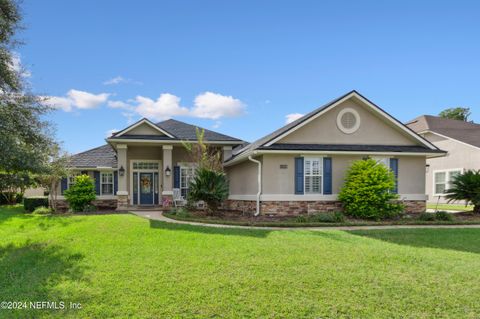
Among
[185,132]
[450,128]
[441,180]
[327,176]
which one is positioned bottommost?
[441,180]

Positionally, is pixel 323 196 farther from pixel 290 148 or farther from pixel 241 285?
pixel 241 285

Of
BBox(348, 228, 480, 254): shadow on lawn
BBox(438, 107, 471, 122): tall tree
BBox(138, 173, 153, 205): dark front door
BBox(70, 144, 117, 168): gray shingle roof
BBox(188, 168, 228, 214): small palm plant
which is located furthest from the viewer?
BBox(438, 107, 471, 122): tall tree

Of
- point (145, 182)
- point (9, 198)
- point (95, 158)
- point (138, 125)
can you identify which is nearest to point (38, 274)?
Answer: point (138, 125)

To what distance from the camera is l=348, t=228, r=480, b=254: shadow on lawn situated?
8539 mm

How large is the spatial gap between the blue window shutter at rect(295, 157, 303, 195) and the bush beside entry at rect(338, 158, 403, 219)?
174 cm

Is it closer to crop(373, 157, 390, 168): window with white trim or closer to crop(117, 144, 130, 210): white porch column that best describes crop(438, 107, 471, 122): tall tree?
crop(373, 157, 390, 168): window with white trim

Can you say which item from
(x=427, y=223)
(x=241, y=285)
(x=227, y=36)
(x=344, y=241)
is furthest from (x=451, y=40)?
(x=241, y=285)

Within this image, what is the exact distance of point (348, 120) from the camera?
597 inches

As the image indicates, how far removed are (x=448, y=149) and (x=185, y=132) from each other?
17.6 meters

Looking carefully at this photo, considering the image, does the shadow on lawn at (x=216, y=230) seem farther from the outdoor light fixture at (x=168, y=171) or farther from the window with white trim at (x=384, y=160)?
the window with white trim at (x=384, y=160)

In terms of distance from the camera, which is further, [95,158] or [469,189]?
[95,158]

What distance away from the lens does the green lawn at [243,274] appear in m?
4.61

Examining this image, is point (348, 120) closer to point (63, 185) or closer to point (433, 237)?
point (433, 237)

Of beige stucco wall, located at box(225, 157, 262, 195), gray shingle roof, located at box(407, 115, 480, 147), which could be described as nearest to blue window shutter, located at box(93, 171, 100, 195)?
beige stucco wall, located at box(225, 157, 262, 195)
